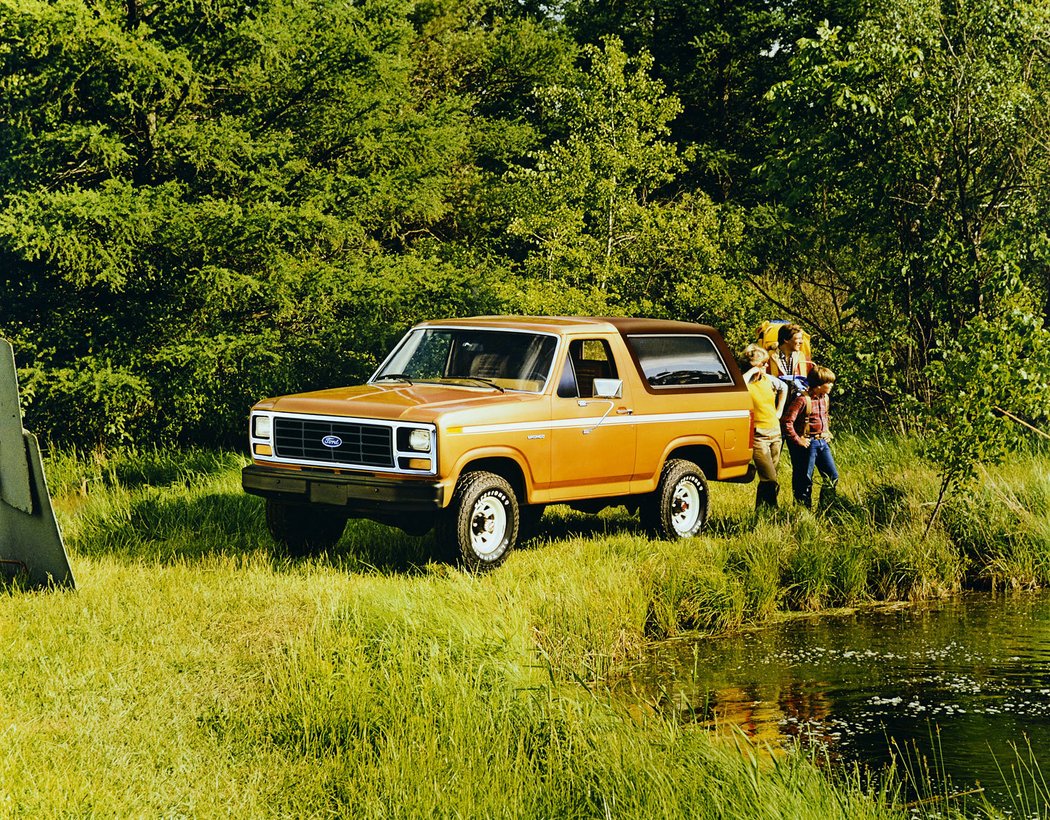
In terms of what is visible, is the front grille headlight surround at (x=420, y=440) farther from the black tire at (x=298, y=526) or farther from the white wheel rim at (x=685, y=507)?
the white wheel rim at (x=685, y=507)

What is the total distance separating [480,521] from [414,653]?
7.86 ft

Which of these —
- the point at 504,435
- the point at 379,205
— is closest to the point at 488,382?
the point at 504,435

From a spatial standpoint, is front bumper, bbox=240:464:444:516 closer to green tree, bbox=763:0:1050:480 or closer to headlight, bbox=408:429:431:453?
headlight, bbox=408:429:431:453

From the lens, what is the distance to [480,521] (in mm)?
10234

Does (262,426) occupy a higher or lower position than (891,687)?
higher

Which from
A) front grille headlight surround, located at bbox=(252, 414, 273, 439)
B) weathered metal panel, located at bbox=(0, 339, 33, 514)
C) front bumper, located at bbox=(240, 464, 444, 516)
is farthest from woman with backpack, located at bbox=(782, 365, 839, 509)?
weathered metal panel, located at bbox=(0, 339, 33, 514)

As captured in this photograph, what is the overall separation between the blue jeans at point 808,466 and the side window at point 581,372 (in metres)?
2.40

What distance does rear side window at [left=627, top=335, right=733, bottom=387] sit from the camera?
1196 centimetres

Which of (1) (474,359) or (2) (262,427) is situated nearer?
(2) (262,427)

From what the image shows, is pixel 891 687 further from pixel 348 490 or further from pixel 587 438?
pixel 348 490

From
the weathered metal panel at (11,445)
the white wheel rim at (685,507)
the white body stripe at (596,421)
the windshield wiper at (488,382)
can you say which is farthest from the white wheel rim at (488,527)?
the weathered metal panel at (11,445)

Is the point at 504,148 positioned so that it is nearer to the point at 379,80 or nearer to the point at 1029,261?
the point at 379,80

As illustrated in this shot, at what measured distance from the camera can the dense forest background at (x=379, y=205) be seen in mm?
16672

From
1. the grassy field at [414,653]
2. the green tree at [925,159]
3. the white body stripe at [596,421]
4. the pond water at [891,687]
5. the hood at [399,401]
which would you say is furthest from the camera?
the green tree at [925,159]
